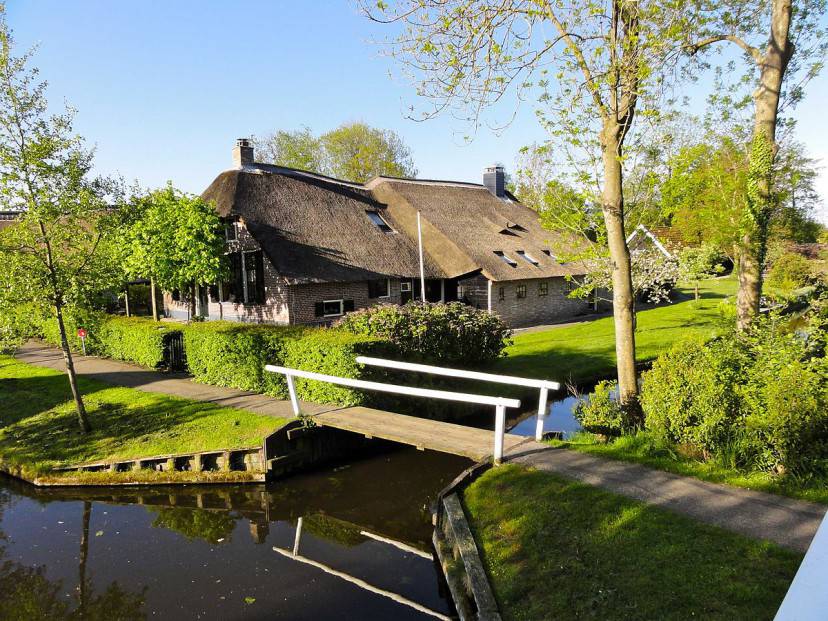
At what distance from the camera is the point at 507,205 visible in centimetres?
3244

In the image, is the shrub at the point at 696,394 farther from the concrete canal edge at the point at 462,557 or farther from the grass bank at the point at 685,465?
the concrete canal edge at the point at 462,557

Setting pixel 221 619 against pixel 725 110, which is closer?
pixel 221 619

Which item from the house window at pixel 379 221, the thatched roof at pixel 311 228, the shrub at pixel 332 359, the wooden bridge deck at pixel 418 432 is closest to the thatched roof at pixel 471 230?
the house window at pixel 379 221

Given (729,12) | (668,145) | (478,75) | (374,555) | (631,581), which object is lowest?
(374,555)

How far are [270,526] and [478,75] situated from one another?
7.59m

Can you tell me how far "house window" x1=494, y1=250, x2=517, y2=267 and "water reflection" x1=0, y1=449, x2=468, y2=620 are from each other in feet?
51.6

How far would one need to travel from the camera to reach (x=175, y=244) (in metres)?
19.4

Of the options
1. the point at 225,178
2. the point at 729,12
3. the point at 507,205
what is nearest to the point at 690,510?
the point at 729,12

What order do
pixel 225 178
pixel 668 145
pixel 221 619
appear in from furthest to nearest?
pixel 225 178
pixel 668 145
pixel 221 619

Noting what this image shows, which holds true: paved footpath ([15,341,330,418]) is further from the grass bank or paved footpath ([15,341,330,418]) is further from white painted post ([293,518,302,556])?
the grass bank

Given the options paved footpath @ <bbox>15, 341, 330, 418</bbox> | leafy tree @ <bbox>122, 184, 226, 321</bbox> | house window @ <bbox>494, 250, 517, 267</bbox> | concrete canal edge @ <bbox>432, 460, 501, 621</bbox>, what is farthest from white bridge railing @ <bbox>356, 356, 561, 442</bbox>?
house window @ <bbox>494, 250, 517, 267</bbox>

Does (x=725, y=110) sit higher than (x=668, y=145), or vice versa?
(x=725, y=110)

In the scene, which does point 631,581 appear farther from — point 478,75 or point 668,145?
point 668,145

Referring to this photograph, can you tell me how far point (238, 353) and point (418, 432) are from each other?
248 inches
